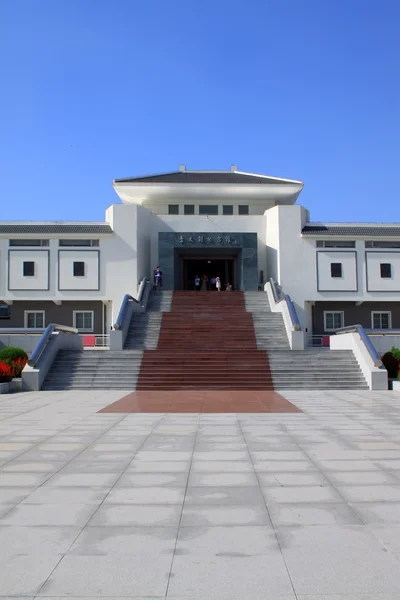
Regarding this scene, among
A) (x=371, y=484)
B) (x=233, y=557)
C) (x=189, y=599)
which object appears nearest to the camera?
(x=189, y=599)

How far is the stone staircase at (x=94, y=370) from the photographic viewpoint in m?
17.8

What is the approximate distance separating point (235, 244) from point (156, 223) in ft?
16.0

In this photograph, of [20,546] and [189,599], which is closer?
[189,599]

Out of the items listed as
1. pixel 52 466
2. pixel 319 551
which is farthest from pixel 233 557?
pixel 52 466

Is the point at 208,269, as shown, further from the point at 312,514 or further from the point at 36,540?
the point at 36,540

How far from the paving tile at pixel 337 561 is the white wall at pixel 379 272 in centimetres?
2710

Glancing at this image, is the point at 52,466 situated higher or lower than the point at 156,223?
lower

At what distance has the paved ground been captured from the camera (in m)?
3.57

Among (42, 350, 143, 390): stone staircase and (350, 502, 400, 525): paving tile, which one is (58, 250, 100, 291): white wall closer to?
(42, 350, 143, 390): stone staircase

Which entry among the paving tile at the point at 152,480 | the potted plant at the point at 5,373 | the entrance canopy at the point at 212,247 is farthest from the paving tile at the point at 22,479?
the entrance canopy at the point at 212,247

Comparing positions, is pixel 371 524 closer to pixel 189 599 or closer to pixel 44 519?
pixel 189 599

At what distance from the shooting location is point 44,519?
4.82 meters

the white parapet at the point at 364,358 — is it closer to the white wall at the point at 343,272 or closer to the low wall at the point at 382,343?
the low wall at the point at 382,343

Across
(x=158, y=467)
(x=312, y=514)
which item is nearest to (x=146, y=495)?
(x=158, y=467)
